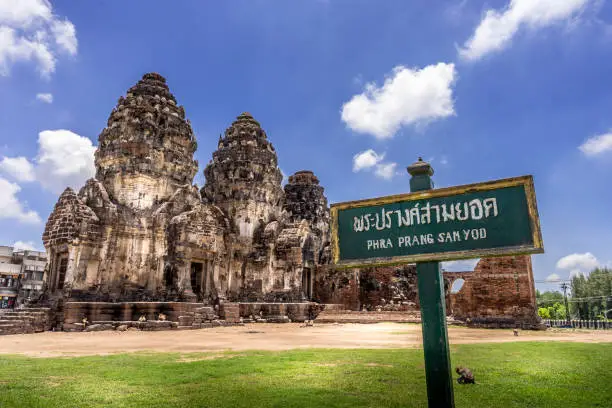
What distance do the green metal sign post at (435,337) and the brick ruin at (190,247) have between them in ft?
63.2

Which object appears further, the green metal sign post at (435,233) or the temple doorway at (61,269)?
the temple doorway at (61,269)

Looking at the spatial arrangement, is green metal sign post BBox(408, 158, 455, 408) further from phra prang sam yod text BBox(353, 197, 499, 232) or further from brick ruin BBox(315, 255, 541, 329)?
brick ruin BBox(315, 255, 541, 329)

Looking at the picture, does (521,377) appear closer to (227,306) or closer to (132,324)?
(132,324)

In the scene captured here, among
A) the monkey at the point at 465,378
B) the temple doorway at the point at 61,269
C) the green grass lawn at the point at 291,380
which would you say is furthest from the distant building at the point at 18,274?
the monkey at the point at 465,378

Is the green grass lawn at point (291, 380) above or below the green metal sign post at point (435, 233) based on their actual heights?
below

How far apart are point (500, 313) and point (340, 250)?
21.4m

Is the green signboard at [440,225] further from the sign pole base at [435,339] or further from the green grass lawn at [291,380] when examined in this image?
the green grass lawn at [291,380]

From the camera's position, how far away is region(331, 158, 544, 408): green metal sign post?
3.49 metres

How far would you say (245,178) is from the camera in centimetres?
3262

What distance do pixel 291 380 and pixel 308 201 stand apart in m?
42.0

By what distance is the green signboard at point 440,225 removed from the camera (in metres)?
3.47

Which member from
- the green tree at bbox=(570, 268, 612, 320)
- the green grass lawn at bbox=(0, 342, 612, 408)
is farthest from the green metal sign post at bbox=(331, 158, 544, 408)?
the green tree at bbox=(570, 268, 612, 320)

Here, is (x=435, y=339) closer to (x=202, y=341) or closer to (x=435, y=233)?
(x=435, y=233)

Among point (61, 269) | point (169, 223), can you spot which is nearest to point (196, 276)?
point (169, 223)
